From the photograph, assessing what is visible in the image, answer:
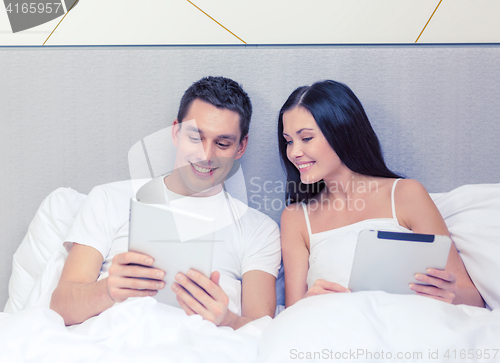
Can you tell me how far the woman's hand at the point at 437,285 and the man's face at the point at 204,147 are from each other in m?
0.66

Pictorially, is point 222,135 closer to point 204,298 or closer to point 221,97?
point 221,97

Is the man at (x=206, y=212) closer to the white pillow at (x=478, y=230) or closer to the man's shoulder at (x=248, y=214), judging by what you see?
the man's shoulder at (x=248, y=214)

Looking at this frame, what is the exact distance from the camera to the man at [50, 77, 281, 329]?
3.16ft

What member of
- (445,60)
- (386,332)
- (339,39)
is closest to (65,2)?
(339,39)

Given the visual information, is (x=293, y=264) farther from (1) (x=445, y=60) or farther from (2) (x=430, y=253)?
(1) (x=445, y=60)

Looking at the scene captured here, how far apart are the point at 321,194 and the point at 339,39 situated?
0.61 m

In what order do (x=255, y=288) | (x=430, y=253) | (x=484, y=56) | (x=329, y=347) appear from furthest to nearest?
(x=484, y=56)
(x=255, y=288)
(x=430, y=253)
(x=329, y=347)

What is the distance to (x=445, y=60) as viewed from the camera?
4.24ft

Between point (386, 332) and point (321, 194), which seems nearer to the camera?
point (386, 332)

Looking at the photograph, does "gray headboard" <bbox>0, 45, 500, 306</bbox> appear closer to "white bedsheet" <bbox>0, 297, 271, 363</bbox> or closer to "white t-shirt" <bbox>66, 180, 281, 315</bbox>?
"white t-shirt" <bbox>66, 180, 281, 315</bbox>

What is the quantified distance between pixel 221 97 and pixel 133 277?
24.4 inches

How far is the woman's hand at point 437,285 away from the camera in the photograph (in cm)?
83

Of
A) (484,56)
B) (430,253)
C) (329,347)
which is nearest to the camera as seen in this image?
(329,347)

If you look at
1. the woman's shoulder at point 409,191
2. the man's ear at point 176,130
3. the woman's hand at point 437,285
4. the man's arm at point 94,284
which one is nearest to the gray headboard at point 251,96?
the man's ear at point 176,130
